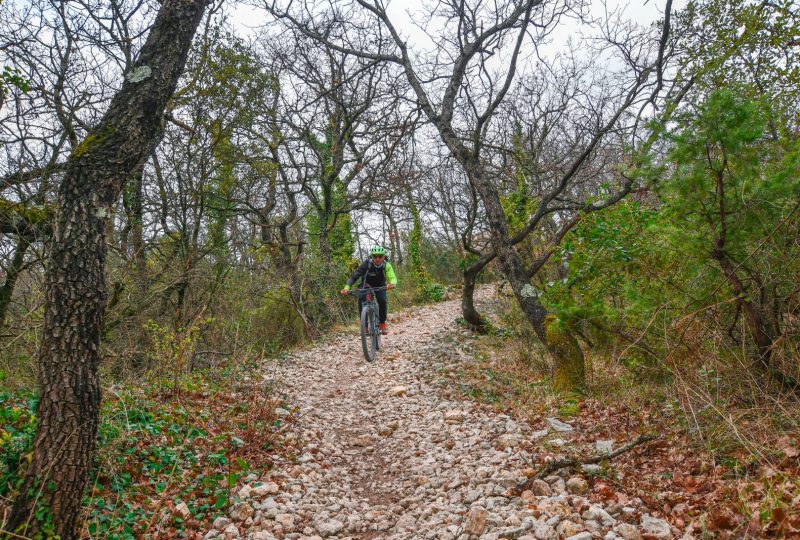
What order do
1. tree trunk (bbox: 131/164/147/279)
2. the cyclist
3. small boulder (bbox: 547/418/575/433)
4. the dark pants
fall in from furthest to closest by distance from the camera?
the dark pants
the cyclist
tree trunk (bbox: 131/164/147/279)
small boulder (bbox: 547/418/575/433)

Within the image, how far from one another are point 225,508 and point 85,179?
271cm

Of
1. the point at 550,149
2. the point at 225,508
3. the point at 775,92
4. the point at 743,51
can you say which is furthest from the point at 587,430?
the point at 550,149

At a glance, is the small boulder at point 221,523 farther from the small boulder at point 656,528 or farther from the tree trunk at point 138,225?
the tree trunk at point 138,225

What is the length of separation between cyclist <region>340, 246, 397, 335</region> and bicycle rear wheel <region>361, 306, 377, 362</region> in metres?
0.33

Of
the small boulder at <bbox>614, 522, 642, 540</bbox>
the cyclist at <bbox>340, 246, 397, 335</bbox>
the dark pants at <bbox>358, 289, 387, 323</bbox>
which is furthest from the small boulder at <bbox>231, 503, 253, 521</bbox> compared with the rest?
the dark pants at <bbox>358, 289, 387, 323</bbox>

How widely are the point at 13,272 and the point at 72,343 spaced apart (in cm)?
372

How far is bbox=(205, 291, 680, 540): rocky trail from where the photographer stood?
3.19 metres

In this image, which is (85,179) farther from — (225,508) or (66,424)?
(225,508)

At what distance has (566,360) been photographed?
5910 millimetres

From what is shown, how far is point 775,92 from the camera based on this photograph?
684 centimetres

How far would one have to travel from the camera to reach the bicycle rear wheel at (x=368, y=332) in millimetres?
8919

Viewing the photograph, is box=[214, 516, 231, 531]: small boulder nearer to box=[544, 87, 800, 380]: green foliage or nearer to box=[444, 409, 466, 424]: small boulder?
box=[444, 409, 466, 424]: small boulder

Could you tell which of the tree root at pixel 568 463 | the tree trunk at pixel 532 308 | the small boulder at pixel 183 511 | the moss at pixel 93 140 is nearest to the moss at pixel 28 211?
the moss at pixel 93 140

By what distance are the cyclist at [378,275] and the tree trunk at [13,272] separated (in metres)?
4.85
